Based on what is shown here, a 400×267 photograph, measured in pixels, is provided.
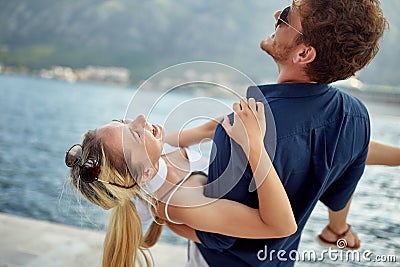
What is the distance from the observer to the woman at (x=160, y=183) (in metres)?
0.83

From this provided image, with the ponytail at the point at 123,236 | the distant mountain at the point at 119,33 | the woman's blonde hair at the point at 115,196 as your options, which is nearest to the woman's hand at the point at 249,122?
the woman's blonde hair at the point at 115,196

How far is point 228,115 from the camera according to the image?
34.9 inches

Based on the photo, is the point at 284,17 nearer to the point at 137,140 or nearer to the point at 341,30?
the point at 341,30

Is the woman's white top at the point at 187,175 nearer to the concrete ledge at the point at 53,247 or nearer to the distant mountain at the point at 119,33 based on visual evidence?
the concrete ledge at the point at 53,247

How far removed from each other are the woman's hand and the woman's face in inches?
6.9

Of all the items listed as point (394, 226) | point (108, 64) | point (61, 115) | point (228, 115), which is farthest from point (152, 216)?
point (108, 64)

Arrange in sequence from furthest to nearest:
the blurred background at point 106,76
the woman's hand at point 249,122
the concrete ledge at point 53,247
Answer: the blurred background at point 106,76 → the concrete ledge at point 53,247 → the woman's hand at point 249,122

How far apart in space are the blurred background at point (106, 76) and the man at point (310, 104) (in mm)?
88

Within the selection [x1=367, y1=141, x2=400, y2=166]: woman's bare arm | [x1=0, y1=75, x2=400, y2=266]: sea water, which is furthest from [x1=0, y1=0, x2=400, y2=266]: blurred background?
[x1=367, y1=141, x2=400, y2=166]: woman's bare arm

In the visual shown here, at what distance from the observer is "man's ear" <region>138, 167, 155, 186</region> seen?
96 cm

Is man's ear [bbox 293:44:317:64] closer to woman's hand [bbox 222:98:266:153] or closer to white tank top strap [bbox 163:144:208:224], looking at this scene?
woman's hand [bbox 222:98:266:153]

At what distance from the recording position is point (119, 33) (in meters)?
20.0

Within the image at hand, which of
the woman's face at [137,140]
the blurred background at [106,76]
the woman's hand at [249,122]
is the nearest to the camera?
the woman's hand at [249,122]

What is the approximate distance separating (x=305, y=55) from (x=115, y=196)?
1.51 feet
